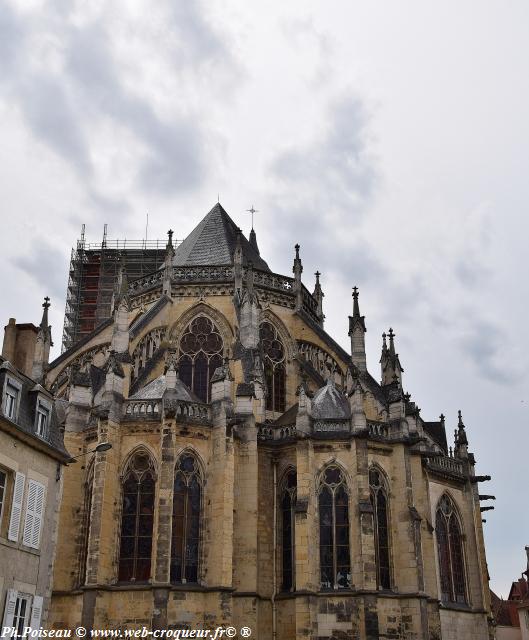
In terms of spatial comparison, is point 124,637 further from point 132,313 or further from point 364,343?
point 132,313

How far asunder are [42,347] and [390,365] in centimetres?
1323

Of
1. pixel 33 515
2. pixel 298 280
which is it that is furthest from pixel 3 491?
pixel 298 280

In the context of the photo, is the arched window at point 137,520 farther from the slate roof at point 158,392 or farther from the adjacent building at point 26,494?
the adjacent building at point 26,494

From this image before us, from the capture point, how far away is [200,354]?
98.7 ft

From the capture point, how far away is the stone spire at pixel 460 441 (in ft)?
98.1

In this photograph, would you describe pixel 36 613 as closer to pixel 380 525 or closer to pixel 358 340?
pixel 380 525

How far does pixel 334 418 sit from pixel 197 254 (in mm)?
12297

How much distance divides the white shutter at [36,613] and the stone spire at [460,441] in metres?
18.3

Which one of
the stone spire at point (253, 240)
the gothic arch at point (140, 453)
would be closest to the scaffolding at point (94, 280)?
the stone spire at point (253, 240)

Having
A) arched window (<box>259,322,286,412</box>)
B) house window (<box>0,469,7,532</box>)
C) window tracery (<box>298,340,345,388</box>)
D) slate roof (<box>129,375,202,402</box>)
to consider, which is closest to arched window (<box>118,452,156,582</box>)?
slate roof (<box>129,375,202,402</box>)

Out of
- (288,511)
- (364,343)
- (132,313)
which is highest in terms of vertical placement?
(132,313)

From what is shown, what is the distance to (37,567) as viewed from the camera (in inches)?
643

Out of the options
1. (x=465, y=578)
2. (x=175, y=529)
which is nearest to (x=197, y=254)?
(x=175, y=529)

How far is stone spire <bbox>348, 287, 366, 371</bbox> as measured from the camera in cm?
2766
